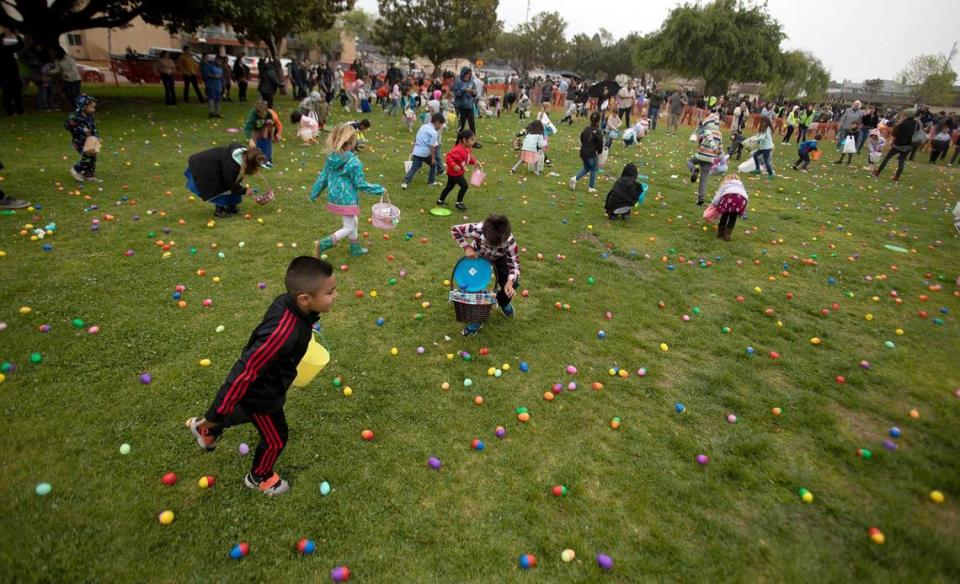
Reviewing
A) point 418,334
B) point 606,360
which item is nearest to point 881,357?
point 606,360

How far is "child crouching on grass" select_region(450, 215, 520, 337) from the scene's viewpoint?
4.86 meters

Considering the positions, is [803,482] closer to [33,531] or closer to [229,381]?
[229,381]

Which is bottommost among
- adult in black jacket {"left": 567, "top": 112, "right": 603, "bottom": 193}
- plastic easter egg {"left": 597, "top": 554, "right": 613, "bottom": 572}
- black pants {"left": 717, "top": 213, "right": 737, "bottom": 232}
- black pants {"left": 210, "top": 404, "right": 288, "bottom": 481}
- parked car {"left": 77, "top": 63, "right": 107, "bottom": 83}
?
plastic easter egg {"left": 597, "top": 554, "right": 613, "bottom": 572}

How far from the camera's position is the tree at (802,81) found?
166 ft

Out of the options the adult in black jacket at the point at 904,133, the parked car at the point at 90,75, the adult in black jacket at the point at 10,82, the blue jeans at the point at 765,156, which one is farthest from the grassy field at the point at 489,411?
the parked car at the point at 90,75

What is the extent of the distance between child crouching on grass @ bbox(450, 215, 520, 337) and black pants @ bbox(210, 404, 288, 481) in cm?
246

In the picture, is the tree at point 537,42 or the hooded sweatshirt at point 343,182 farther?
the tree at point 537,42

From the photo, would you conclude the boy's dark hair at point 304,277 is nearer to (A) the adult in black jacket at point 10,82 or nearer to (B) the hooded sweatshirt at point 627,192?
(B) the hooded sweatshirt at point 627,192

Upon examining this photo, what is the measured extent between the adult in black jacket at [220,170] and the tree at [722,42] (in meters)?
43.9

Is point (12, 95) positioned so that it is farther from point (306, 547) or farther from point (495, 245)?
point (306, 547)

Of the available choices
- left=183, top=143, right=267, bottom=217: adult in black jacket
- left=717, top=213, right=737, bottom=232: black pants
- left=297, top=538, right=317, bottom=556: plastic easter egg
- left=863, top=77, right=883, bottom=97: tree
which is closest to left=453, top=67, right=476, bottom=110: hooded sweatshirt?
left=183, top=143, right=267, bottom=217: adult in black jacket

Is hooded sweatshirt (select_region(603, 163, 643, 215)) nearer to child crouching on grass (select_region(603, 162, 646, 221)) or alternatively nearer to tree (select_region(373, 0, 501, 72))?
child crouching on grass (select_region(603, 162, 646, 221))

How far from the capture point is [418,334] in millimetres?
5445

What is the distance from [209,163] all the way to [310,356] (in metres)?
6.03
